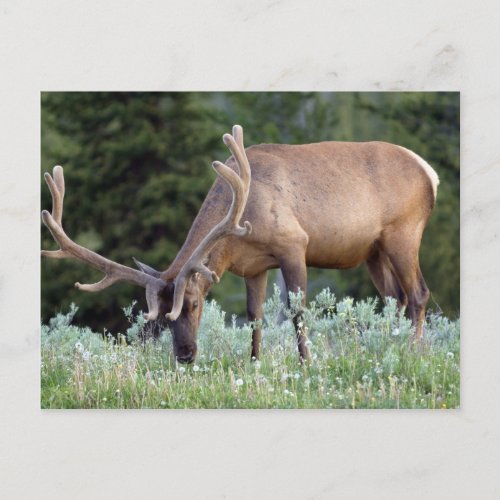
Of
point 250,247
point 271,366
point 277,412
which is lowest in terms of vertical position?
point 277,412

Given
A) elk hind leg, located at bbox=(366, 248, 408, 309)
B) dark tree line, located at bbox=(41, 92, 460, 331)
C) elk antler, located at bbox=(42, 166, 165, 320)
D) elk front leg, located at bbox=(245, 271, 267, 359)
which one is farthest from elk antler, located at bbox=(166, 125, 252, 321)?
elk hind leg, located at bbox=(366, 248, 408, 309)

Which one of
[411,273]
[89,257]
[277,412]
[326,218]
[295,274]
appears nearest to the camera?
[277,412]

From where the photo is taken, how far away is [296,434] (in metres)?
8.84

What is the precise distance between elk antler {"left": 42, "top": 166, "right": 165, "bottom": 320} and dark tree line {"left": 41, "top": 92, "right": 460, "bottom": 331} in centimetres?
8

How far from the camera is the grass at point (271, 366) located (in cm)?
885

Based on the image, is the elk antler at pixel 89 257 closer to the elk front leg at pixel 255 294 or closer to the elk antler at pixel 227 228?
the elk antler at pixel 227 228

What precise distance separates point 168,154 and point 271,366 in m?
1.24

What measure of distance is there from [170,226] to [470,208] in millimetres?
1562

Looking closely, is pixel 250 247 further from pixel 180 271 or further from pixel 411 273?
pixel 411 273

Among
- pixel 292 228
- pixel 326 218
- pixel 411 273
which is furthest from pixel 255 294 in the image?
pixel 411 273

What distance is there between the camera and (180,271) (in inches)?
350

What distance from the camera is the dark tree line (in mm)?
8922
